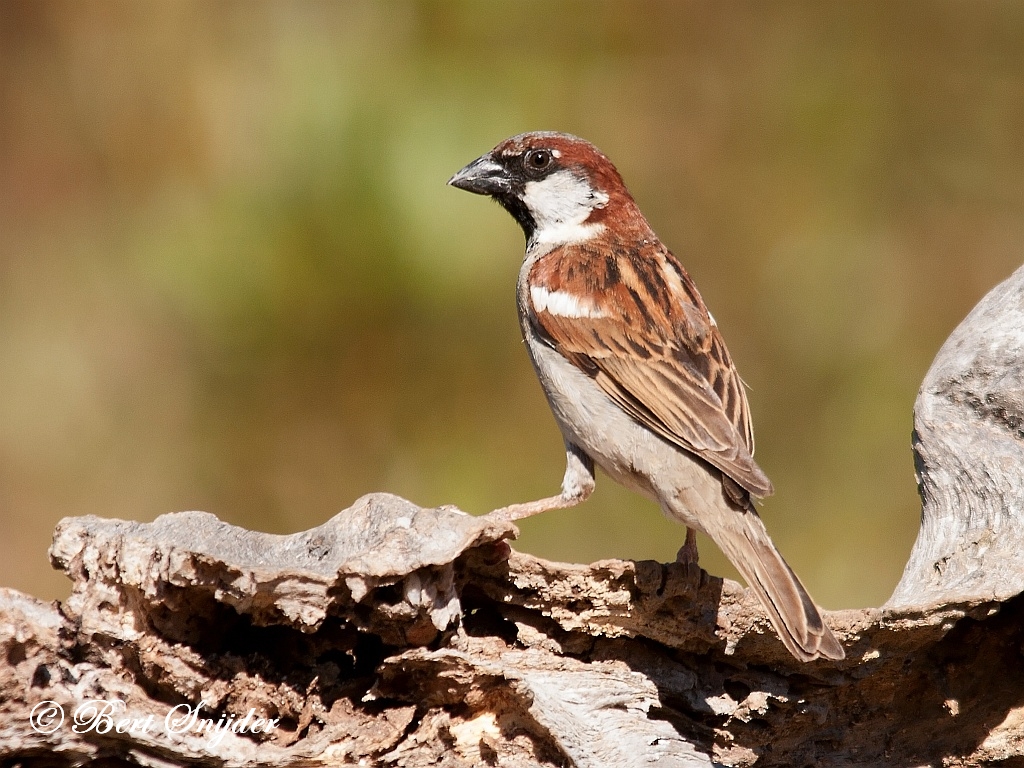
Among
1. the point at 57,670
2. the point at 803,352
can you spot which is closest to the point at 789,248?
the point at 803,352

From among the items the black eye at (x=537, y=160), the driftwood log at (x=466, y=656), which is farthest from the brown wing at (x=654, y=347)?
the driftwood log at (x=466, y=656)

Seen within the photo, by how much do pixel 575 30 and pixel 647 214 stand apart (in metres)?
0.96

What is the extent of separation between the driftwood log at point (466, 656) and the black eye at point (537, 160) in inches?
73.9

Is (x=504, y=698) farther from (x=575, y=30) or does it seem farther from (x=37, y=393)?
(x=575, y=30)

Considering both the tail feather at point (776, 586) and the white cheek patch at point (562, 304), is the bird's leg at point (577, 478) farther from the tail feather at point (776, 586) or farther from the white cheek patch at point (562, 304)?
the tail feather at point (776, 586)

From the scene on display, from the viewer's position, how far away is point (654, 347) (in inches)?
135

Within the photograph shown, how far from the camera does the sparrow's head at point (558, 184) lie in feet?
13.2

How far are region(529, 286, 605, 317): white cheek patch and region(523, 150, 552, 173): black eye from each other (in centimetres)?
62

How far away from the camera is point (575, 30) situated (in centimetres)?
→ 540

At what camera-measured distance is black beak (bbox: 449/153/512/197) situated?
4100 mm

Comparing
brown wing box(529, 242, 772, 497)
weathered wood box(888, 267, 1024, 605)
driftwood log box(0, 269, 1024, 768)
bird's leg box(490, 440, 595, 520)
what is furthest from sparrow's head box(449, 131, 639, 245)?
driftwood log box(0, 269, 1024, 768)

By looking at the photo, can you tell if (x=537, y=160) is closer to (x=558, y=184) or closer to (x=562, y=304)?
(x=558, y=184)

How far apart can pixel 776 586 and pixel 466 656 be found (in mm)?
745

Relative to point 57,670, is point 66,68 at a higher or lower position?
higher
